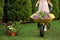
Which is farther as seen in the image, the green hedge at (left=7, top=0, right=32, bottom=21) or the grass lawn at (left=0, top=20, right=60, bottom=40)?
the green hedge at (left=7, top=0, right=32, bottom=21)

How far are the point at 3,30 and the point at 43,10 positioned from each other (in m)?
2.04

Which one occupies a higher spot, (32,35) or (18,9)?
(18,9)

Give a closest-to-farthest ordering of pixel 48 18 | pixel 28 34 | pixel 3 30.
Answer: pixel 48 18 < pixel 28 34 < pixel 3 30

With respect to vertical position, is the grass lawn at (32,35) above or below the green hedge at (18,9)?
below

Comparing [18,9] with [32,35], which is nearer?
[32,35]

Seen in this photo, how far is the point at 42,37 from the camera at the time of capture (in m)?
9.52

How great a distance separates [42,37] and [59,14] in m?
5.89

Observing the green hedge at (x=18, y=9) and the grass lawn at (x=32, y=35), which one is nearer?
the grass lawn at (x=32, y=35)

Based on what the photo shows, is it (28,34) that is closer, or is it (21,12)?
(28,34)

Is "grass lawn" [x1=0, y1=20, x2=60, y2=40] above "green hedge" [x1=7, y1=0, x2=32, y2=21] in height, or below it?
below

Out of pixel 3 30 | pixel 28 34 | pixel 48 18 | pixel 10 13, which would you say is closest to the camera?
pixel 48 18

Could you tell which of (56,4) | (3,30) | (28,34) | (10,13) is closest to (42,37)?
(28,34)

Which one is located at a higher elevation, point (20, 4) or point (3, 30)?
point (20, 4)

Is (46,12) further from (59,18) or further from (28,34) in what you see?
(59,18)
